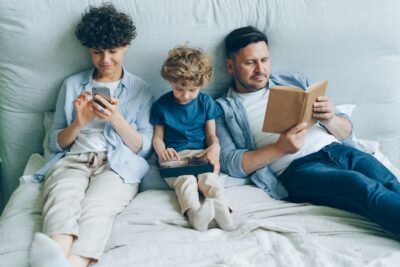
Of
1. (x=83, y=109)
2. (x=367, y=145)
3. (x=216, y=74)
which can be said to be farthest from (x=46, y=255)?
(x=367, y=145)

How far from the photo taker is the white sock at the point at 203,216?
49.8 inches

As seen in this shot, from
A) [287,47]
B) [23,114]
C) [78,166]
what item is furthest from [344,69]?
[23,114]

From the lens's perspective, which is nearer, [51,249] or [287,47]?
[51,249]

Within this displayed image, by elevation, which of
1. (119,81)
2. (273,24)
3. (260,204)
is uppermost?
(273,24)

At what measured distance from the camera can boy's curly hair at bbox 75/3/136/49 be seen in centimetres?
145

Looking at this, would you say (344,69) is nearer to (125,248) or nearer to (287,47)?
(287,47)

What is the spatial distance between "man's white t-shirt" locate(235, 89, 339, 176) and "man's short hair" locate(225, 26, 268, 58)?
171 mm

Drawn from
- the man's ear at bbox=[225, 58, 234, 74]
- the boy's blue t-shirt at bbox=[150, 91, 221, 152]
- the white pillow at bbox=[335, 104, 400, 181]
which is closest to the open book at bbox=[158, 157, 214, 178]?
the boy's blue t-shirt at bbox=[150, 91, 221, 152]

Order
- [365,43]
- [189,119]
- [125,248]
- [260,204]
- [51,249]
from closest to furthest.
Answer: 1. [51,249]
2. [125,248]
3. [260,204]
4. [189,119]
5. [365,43]

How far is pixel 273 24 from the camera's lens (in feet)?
5.39

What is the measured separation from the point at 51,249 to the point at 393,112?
138 centimetres

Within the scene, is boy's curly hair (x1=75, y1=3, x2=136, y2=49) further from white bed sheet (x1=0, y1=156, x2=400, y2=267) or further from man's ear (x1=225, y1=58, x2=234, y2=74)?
white bed sheet (x1=0, y1=156, x2=400, y2=267)

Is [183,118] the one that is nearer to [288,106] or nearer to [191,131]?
[191,131]

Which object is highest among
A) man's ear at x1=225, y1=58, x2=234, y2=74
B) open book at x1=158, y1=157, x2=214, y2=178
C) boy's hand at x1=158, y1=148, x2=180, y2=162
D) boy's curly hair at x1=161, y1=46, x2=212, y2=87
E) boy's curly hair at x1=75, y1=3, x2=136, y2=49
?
boy's curly hair at x1=75, y1=3, x2=136, y2=49
